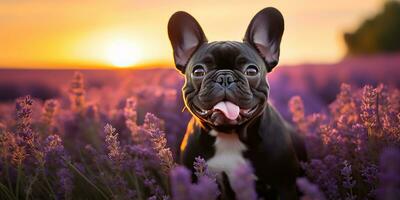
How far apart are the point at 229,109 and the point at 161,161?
428mm

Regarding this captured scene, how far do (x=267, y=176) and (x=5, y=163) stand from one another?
4.90 ft

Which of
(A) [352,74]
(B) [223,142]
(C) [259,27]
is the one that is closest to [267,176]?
(B) [223,142]

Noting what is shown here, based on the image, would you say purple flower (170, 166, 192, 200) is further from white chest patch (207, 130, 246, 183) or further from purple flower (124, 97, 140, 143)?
purple flower (124, 97, 140, 143)

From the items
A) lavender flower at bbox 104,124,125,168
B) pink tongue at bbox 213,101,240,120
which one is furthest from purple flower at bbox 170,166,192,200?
pink tongue at bbox 213,101,240,120

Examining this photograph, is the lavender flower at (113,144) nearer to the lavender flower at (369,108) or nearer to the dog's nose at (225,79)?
the dog's nose at (225,79)

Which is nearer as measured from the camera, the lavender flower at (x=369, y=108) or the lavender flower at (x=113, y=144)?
the lavender flower at (x=113, y=144)

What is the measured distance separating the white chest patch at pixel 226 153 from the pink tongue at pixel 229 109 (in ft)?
0.93

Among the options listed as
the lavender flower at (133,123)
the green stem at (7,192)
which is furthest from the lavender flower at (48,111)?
the green stem at (7,192)

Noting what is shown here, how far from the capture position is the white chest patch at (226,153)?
11.3 ft

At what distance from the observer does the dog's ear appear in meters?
3.57

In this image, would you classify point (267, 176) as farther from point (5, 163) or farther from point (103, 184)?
point (5, 163)

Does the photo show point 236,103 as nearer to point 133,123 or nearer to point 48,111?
point 133,123

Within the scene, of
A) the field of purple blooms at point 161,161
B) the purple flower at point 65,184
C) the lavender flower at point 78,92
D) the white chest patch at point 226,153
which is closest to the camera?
the field of purple blooms at point 161,161

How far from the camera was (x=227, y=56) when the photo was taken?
3.30 metres
